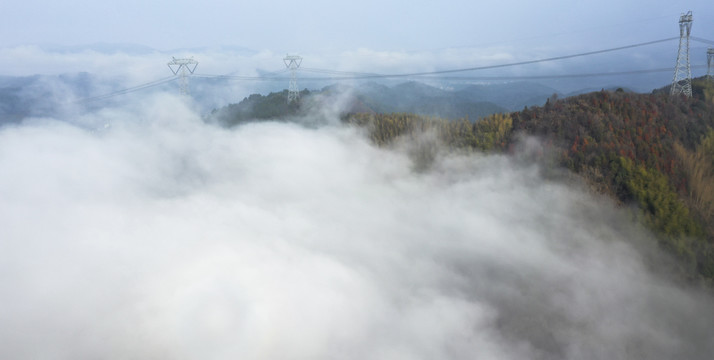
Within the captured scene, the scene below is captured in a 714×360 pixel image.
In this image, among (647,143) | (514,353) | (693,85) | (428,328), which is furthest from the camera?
(693,85)

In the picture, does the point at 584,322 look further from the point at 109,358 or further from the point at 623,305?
the point at 109,358

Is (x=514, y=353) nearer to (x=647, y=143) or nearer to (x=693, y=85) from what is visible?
(x=647, y=143)

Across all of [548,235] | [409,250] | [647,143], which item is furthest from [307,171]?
[647,143]

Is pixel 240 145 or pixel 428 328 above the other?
pixel 240 145

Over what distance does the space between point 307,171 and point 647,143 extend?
54.4 metres

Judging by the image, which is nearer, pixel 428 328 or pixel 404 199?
pixel 428 328

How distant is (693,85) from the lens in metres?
51.0

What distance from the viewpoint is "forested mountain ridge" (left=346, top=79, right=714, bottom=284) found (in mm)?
29062

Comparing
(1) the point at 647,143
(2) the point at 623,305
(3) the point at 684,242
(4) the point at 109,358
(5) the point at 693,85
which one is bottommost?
(4) the point at 109,358

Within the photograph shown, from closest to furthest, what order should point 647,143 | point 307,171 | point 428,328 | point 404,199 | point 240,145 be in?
point 428,328, point 647,143, point 404,199, point 307,171, point 240,145

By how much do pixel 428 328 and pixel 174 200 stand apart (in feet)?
150

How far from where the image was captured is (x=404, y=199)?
54.8 metres

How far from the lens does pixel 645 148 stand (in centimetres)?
3453

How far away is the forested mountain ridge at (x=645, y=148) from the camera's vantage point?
29.1 metres
